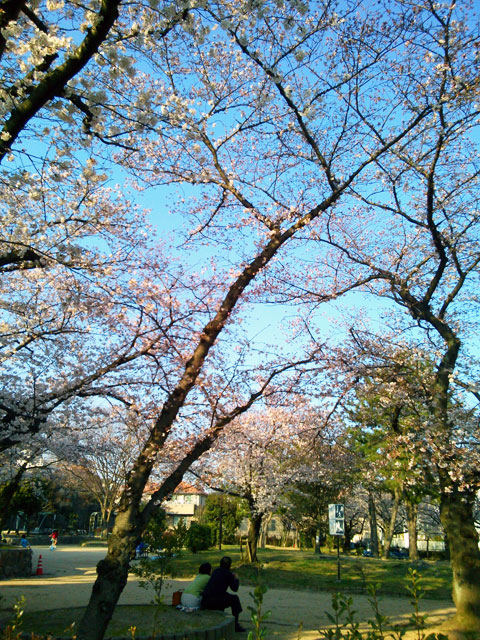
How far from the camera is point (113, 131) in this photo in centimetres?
490

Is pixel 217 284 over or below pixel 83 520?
over

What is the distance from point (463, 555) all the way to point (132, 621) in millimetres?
5260

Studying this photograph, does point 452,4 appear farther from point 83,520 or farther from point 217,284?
point 83,520

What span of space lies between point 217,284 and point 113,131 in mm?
4363

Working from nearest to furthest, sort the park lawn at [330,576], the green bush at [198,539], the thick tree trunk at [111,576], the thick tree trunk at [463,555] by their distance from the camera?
the thick tree trunk at [111,576]
the thick tree trunk at [463,555]
the park lawn at [330,576]
the green bush at [198,539]

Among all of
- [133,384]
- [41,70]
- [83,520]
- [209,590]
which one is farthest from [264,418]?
[83,520]

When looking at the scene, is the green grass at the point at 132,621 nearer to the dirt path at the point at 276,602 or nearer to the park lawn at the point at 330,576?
the dirt path at the point at 276,602

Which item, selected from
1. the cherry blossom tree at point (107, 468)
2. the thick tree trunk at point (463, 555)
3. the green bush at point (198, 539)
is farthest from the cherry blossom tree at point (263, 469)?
the thick tree trunk at point (463, 555)

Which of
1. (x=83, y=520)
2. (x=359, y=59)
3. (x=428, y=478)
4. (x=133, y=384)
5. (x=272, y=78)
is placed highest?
(x=359, y=59)

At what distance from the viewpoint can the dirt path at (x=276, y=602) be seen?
8320 mm

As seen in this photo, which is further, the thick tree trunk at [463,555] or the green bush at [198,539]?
the green bush at [198,539]

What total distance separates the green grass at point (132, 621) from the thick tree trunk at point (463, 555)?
3.72 m

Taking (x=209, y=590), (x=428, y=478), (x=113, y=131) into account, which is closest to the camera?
(x=113, y=131)

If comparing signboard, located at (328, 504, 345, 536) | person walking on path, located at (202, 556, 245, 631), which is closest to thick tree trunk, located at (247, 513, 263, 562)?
signboard, located at (328, 504, 345, 536)
